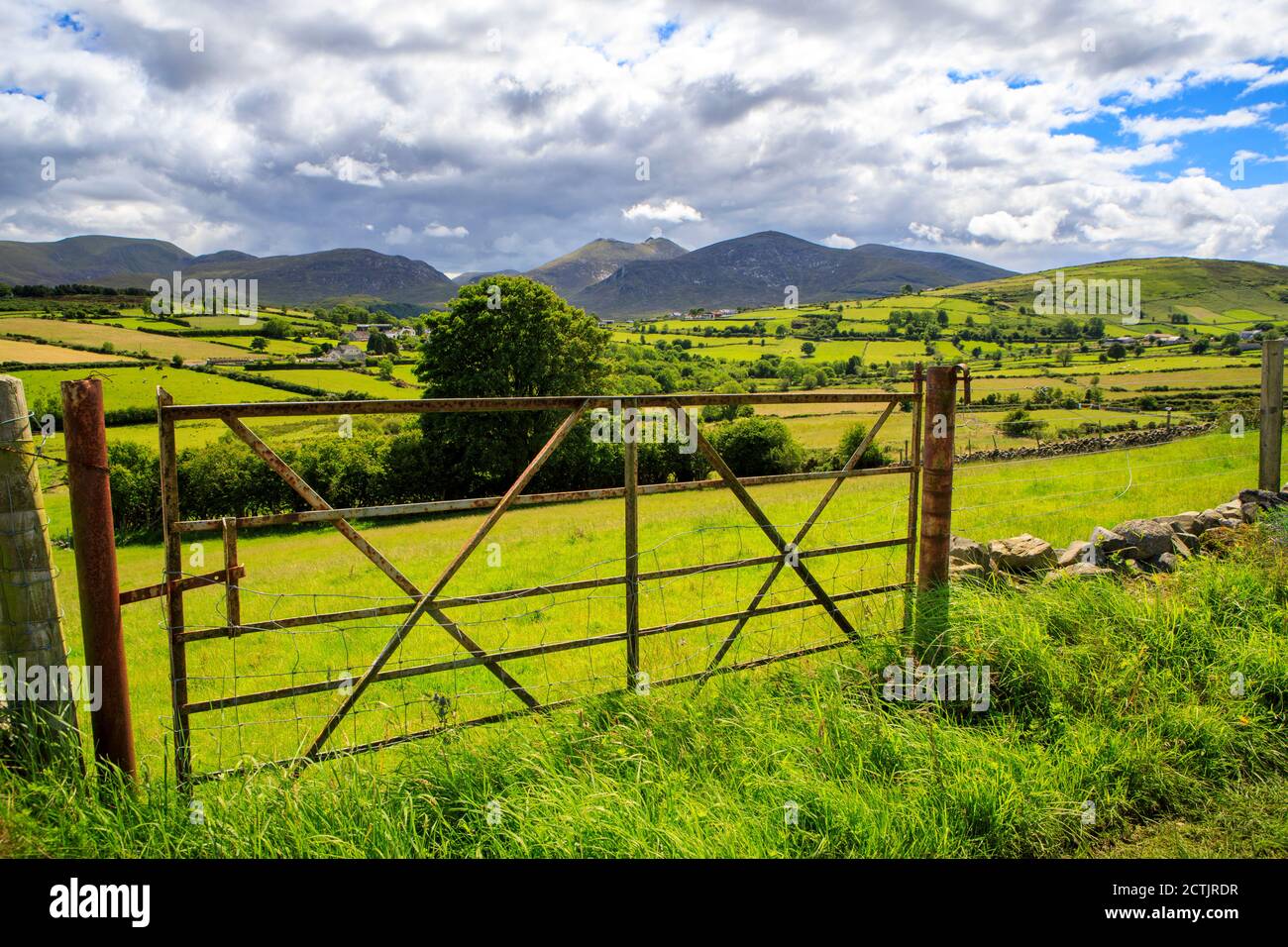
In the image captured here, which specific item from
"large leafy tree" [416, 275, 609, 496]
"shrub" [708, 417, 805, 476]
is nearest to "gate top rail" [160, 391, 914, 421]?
"large leafy tree" [416, 275, 609, 496]

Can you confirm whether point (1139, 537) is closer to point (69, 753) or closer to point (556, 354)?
point (69, 753)

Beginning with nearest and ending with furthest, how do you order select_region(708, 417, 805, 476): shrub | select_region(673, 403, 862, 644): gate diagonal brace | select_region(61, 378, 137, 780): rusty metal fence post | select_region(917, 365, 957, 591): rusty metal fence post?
select_region(61, 378, 137, 780): rusty metal fence post
select_region(673, 403, 862, 644): gate diagonal brace
select_region(917, 365, 957, 591): rusty metal fence post
select_region(708, 417, 805, 476): shrub

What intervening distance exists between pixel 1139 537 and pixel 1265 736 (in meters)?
3.66

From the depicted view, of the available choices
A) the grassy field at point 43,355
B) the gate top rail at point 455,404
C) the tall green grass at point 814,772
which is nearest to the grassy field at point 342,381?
the grassy field at point 43,355

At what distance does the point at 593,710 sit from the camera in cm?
467

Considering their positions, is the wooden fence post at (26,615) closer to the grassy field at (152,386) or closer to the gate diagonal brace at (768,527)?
the gate diagonal brace at (768,527)

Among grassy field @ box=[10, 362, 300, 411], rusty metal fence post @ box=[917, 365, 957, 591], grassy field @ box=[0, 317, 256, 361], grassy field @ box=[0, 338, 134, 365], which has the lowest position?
rusty metal fence post @ box=[917, 365, 957, 591]

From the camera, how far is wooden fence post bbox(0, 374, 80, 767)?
383 centimetres

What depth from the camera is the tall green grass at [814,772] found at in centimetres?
→ 356

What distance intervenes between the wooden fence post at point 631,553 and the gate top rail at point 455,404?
21cm

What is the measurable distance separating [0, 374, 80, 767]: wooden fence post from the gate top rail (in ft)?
2.48

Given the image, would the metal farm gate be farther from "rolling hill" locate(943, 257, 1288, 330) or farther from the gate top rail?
"rolling hill" locate(943, 257, 1288, 330)

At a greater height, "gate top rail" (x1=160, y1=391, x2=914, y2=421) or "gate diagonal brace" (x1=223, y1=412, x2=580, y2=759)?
"gate top rail" (x1=160, y1=391, x2=914, y2=421)
